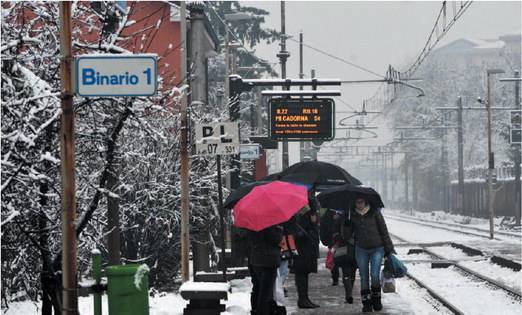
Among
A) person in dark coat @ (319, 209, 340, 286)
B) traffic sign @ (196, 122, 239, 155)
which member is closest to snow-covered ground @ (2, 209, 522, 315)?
person in dark coat @ (319, 209, 340, 286)

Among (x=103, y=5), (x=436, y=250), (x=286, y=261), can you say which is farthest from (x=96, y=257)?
(x=436, y=250)

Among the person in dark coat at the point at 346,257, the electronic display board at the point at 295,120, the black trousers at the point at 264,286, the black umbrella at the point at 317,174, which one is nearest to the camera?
the black trousers at the point at 264,286

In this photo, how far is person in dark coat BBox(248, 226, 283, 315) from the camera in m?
12.1

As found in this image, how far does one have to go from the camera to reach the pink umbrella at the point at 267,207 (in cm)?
1201

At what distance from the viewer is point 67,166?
8492mm

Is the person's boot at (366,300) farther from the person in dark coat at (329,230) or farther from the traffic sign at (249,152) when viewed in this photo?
the traffic sign at (249,152)

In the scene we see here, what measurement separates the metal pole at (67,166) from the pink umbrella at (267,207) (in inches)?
147

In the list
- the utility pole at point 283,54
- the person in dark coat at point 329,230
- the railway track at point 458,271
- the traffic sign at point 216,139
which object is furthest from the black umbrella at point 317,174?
the utility pole at point 283,54

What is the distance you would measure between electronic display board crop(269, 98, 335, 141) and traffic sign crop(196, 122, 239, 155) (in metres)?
6.83

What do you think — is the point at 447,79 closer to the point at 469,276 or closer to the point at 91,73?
the point at 469,276

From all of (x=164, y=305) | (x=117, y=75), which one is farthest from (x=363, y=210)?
(x=117, y=75)

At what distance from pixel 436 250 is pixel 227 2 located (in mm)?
37811

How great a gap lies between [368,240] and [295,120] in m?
8.66

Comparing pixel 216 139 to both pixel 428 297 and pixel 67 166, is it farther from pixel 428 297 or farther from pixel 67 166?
pixel 67 166
